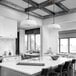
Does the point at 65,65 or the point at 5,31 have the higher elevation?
the point at 5,31

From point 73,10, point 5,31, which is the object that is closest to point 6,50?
point 5,31

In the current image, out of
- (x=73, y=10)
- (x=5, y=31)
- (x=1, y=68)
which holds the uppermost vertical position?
(x=73, y=10)

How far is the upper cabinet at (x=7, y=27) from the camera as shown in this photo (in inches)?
153

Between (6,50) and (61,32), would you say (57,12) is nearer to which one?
(61,32)

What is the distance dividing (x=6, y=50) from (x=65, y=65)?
10.4 feet

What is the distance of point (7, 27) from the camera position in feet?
13.6

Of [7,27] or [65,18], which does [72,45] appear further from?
[7,27]

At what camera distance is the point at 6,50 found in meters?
4.71

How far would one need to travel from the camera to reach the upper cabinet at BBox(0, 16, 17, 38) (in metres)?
3.89

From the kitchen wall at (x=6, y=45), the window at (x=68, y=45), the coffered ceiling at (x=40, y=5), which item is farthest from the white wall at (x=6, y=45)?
the window at (x=68, y=45)

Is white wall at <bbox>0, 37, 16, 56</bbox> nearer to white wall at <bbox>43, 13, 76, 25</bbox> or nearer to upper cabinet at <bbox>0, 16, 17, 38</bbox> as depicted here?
upper cabinet at <bbox>0, 16, 17, 38</bbox>

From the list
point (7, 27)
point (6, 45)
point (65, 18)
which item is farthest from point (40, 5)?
point (6, 45)

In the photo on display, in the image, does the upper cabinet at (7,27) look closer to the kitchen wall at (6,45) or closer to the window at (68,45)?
the kitchen wall at (6,45)

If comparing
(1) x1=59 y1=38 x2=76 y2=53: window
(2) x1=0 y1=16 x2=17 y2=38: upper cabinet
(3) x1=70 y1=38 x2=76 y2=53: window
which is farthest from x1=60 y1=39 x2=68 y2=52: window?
(2) x1=0 y1=16 x2=17 y2=38: upper cabinet
